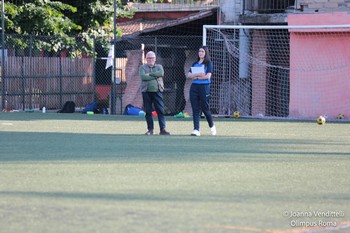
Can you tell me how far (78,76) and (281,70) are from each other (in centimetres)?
763

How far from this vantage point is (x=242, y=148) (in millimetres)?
16891

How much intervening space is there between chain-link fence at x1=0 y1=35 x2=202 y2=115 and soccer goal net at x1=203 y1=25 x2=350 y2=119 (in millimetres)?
1871

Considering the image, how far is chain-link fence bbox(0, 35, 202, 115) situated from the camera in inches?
1262

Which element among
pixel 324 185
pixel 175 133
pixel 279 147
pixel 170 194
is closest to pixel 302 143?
pixel 279 147

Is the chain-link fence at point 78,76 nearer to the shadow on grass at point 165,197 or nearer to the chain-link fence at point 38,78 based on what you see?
the chain-link fence at point 38,78

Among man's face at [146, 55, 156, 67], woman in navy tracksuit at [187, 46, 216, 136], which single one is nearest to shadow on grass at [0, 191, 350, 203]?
woman in navy tracksuit at [187, 46, 216, 136]

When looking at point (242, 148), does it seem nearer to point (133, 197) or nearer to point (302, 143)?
point (302, 143)

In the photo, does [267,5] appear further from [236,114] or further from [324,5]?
[236,114]

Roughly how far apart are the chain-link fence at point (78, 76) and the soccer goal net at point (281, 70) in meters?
1.87

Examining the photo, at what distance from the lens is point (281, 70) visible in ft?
100

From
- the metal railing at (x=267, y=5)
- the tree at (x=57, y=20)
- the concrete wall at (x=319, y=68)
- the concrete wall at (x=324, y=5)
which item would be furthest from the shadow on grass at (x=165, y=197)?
the tree at (x=57, y=20)

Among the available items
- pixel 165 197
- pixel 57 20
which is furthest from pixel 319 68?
pixel 165 197

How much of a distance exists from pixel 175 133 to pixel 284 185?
9.29m

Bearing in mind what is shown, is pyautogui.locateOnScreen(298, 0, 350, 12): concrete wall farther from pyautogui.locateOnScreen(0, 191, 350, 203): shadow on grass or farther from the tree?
pyautogui.locateOnScreen(0, 191, 350, 203): shadow on grass
